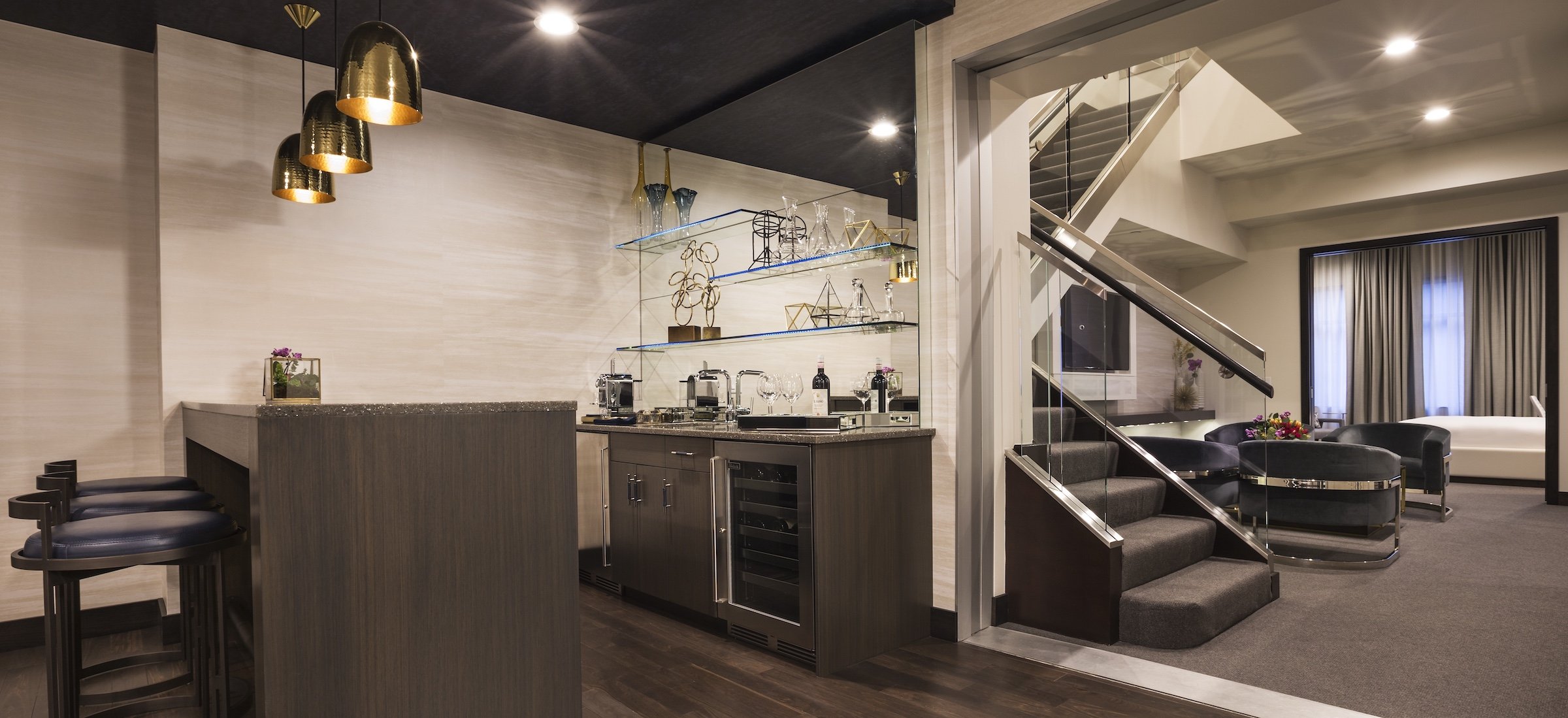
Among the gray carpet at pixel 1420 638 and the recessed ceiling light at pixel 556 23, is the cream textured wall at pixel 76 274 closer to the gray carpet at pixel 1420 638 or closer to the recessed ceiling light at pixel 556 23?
the recessed ceiling light at pixel 556 23

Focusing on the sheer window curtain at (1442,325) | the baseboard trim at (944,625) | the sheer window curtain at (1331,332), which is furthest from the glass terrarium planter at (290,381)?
the sheer window curtain at (1442,325)

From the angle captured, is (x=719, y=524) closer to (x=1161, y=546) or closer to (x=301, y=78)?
(x=1161, y=546)

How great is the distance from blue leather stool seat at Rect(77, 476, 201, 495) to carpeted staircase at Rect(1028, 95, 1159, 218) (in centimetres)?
479

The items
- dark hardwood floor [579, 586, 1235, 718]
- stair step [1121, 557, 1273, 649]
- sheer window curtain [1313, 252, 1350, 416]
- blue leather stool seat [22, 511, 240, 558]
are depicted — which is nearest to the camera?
blue leather stool seat [22, 511, 240, 558]

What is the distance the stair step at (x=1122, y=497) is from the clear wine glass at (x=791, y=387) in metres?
1.28

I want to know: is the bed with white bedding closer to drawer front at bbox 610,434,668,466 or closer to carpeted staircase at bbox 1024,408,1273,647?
carpeted staircase at bbox 1024,408,1273,647

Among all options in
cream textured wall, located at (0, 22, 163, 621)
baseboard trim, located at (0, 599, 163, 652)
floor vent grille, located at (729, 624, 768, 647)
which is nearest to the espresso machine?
floor vent grille, located at (729, 624, 768, 647)

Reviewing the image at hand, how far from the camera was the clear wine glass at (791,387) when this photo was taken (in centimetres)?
361

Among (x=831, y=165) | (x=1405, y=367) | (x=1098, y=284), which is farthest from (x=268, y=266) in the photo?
(x=1405, y=367)

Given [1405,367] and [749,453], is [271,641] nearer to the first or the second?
[749,453]

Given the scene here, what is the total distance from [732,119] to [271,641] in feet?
11.2

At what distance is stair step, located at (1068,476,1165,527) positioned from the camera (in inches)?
127

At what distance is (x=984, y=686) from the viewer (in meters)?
2.57

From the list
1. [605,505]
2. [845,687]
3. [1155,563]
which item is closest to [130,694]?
[605,505]
